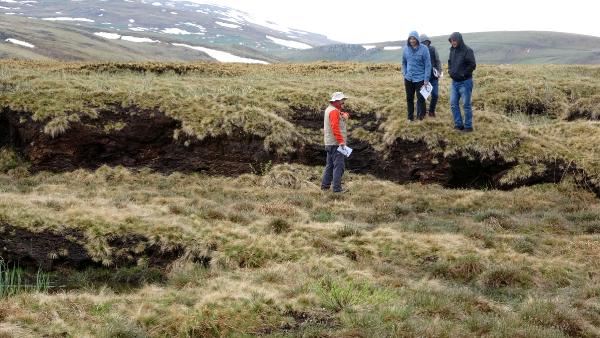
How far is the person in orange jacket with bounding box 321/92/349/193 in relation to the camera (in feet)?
60.2

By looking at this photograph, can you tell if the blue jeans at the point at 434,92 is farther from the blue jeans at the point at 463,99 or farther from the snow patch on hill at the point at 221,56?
the snow patch on hill at the point at 221,56

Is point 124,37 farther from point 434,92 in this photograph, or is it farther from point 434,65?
point 434,65

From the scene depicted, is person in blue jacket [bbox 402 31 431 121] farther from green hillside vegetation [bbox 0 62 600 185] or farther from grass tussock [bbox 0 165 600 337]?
grass tussock [bbox 0 165 600 337]

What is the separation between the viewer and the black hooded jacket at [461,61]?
20312mm

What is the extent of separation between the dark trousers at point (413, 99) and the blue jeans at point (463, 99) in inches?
49.2

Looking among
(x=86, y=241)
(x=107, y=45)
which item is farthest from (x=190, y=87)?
(x=107, y=45)

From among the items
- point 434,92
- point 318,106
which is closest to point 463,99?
point 434,92

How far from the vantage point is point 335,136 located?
18516mm

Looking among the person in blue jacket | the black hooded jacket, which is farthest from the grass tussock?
the black hooded jacket

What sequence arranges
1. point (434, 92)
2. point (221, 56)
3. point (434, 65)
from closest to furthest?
point (434, 65), point (434, 92), point (221, 56)

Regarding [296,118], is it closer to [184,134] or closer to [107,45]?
[184,134]

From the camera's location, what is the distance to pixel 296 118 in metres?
24.8

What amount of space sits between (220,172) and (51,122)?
691 cm

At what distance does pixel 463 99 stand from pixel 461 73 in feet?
3.63
